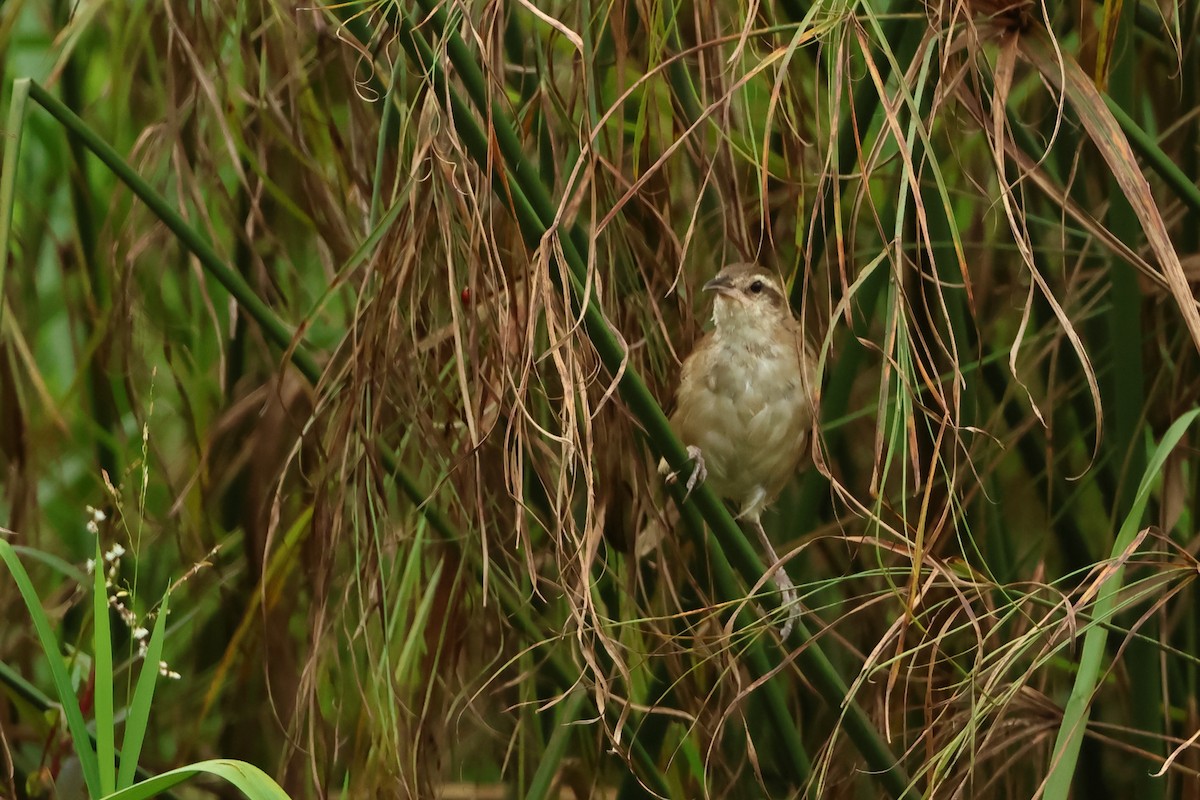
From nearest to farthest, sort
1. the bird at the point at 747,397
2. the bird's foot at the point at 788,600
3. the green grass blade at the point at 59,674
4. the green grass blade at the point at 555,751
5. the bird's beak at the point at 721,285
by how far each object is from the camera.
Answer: the green grass blade at the point at 59,674
the bird's foot at the point at 788,600
the green grass blade at the point at 555,751
the bird's beak at the point at 721,285
the bird at the point at 747,397

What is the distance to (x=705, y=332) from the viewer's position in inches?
113

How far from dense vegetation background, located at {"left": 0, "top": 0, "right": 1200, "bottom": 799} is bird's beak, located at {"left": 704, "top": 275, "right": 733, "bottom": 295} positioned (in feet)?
0.11

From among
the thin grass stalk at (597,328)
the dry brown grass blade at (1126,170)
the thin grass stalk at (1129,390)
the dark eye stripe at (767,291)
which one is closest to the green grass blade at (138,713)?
the thin grass stalk at (597,328)

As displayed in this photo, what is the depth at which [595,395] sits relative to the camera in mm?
1854

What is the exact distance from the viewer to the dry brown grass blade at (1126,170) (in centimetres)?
141

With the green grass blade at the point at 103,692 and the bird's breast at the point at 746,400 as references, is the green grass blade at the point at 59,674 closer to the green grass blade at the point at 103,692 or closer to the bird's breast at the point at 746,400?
the green grass blade at the point at 103,692

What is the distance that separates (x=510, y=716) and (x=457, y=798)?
0.29 metres

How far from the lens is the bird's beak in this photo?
232 cm

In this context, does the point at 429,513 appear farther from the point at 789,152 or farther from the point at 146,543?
the point at 146,543

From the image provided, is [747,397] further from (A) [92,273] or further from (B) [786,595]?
(A) [92,273]

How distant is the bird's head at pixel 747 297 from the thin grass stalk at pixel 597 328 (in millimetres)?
734

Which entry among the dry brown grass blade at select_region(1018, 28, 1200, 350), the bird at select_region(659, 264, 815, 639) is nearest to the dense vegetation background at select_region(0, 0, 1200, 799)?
the dry brown grass blade at select_region(1018, 28, 1200, 350)

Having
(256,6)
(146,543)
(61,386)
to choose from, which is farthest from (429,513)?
(61,386)

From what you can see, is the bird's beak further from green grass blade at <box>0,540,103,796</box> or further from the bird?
green grass blade at <box>0,540,103,796</box>
